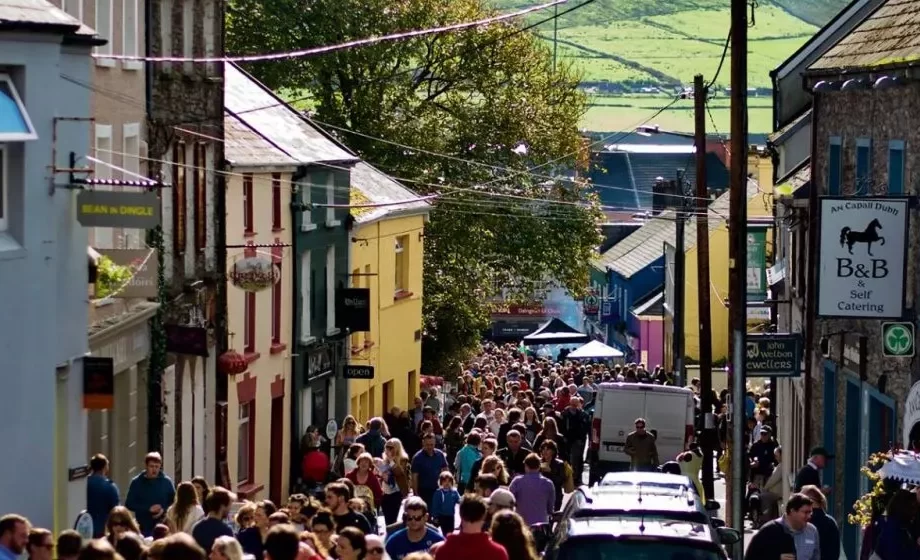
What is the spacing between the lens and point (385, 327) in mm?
45906

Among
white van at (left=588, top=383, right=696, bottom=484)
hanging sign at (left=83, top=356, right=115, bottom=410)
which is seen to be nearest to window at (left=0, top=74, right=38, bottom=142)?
hanging sign at (left=83, top=356, right=115, bottom=410)

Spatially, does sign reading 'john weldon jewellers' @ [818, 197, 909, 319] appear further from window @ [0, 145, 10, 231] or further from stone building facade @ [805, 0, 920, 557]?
window @ [0, 145, 10, 231]

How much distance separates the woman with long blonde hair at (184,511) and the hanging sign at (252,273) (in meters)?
12.1

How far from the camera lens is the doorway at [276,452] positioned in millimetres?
35250

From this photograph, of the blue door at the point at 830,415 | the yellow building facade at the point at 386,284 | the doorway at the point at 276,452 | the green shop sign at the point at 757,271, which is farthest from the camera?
the yellow building facade at the point at 386,284

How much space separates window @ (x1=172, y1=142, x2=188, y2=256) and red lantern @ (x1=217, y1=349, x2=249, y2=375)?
2.21 meters

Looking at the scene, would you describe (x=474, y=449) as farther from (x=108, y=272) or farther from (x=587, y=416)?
(x=587, y=416)

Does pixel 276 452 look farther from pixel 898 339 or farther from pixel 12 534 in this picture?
pixel 12 534

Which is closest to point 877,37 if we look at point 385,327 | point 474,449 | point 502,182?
point 474,449

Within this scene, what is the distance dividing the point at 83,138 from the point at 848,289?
8664mm

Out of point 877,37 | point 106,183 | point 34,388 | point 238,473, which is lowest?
point 238,473

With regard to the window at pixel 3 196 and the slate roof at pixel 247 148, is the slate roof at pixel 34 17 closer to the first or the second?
the window at pixel 3 196

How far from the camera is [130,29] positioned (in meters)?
26.4

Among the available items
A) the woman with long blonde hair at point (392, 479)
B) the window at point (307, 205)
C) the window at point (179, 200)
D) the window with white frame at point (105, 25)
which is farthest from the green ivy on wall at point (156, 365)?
the window at point (307, 205)
